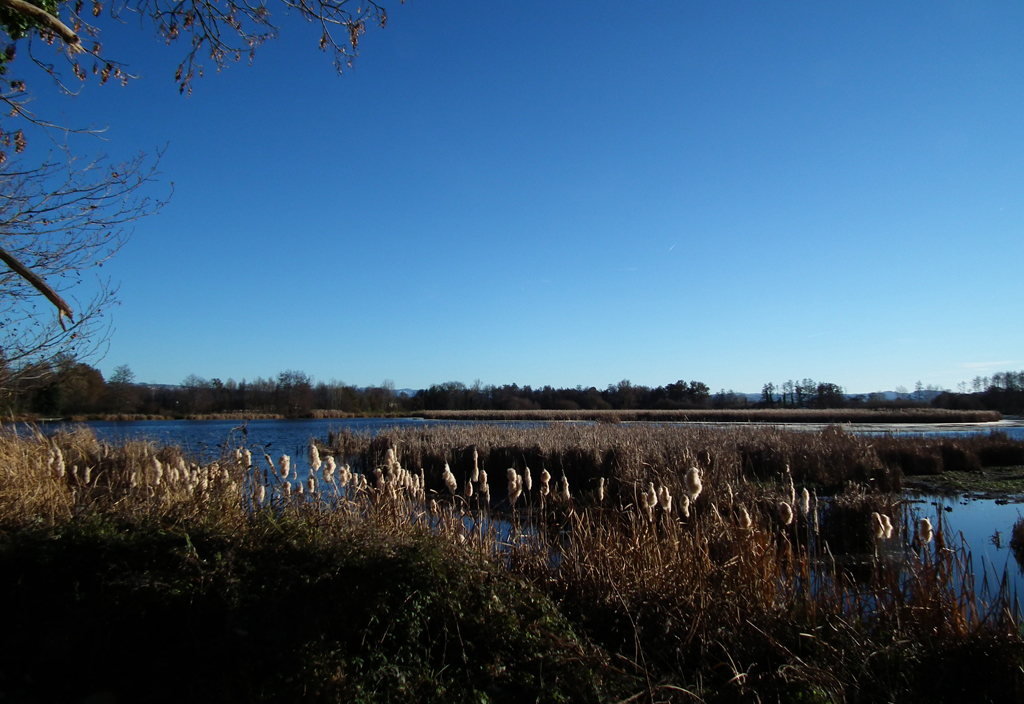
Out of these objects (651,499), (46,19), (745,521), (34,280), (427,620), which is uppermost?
(46,19)

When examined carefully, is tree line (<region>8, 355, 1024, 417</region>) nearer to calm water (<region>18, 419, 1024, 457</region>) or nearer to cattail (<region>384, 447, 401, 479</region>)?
calm water (<region>18, 419, 1024, 457</region>)

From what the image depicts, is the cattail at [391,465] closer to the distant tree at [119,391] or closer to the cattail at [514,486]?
the cattail at [514,486]

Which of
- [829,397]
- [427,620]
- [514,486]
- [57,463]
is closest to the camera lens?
[427,620]

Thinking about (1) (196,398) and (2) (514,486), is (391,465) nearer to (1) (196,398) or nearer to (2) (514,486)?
(2) (514,486)

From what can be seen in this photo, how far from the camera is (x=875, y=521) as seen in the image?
4.44m

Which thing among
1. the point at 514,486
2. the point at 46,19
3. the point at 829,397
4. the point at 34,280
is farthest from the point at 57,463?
the point at 829,397

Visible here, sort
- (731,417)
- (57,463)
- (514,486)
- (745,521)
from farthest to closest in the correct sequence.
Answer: (731,417), (57,463), (514,486), (745,521)

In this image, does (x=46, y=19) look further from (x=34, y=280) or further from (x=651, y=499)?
(x=651, y=499)

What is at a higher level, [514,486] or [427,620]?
[514,486]

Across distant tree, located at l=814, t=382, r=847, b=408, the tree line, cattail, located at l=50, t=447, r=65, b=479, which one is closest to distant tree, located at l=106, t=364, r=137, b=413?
the tree line

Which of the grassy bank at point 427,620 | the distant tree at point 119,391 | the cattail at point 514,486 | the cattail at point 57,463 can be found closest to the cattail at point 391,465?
the cattail at point 514,486

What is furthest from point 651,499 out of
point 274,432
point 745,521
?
point 274,432

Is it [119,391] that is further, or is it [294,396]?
[294,396]

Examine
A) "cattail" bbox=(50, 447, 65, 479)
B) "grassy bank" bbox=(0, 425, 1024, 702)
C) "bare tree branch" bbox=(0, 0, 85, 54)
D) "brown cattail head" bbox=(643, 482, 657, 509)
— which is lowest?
"grassy bank" bbox=(0, 425, 1024, 702)
